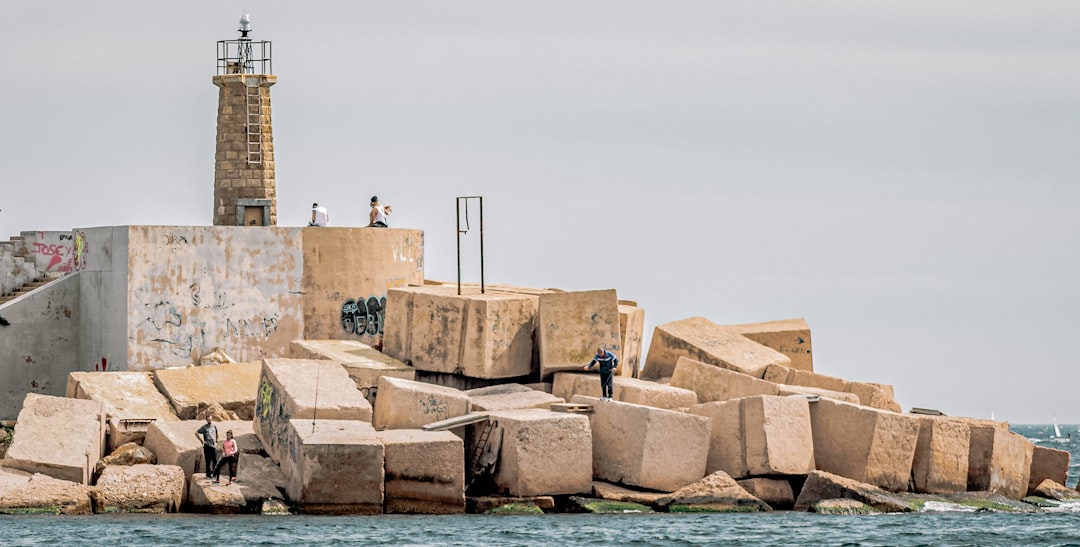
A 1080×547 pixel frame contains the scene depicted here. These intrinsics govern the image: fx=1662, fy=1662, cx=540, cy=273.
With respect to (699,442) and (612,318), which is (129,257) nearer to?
(612,318)

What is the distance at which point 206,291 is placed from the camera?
76.8 feet

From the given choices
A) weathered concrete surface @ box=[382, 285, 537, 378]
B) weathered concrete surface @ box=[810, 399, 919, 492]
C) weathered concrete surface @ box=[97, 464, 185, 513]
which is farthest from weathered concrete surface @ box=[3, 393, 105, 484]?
weathered concrete surface @ box=[810, 399, 919, 492]

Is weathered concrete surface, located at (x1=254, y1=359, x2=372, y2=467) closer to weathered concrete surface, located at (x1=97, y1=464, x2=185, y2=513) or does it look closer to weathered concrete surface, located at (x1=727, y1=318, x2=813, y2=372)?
weathered concrete surface, located at (x1=97, y1=464, x2=185, y2=513)

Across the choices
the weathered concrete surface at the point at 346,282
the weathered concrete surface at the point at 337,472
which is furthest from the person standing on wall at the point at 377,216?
the weathered concrete surface at the point at 337,472

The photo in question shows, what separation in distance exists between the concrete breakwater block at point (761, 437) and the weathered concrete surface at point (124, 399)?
695 cm

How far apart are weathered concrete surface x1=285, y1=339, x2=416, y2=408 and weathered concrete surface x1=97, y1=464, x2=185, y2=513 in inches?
141

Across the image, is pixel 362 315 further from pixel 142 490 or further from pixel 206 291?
pixel 142 490

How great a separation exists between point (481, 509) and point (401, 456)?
4.56 feet

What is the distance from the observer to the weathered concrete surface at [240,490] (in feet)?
60.0

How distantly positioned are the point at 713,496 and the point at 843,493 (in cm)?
159

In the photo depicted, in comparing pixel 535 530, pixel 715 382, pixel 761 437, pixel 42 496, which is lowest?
pixel 535 530

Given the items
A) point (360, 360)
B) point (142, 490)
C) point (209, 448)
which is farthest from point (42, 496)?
point (360, 360)

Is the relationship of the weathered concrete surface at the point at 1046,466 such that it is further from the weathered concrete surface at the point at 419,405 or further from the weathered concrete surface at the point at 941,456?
the weathered concrete surface at the point at 419,405

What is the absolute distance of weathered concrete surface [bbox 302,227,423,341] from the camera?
24.0 m
